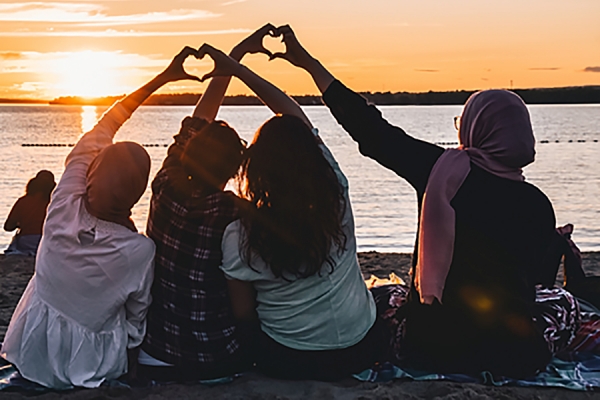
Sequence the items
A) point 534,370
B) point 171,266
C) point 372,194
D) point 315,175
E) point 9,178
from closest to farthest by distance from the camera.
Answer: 1. point 315,175
2. point 171,266
3. point 534,370
4. point 372,194
5. point 9,178

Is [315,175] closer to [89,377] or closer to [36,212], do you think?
[89,377]

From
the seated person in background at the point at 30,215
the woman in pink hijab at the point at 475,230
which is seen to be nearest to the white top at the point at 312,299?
the woman in pink hijab at the point at 475,230

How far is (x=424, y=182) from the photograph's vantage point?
3857 mm

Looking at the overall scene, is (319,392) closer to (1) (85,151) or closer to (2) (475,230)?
(2) (475,230)

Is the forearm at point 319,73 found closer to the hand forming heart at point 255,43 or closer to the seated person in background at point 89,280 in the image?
the hand forming heart at point 255,43

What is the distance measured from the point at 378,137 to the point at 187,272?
3.70ft

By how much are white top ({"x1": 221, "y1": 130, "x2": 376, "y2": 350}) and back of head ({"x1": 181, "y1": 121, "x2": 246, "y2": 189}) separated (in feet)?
0.82

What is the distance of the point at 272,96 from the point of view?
415cm

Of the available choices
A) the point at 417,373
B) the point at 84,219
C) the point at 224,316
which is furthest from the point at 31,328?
the point at 417,373

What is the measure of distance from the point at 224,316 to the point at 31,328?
3.16 ft

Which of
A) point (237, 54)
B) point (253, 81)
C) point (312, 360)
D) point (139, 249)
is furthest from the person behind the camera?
point (237, 54)

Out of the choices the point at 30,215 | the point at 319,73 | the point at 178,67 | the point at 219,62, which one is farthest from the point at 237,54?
the point at 30,215

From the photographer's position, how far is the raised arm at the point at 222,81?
4539 mm

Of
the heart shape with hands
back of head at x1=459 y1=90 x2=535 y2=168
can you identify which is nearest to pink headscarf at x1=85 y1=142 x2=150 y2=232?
the heart shape with hands
